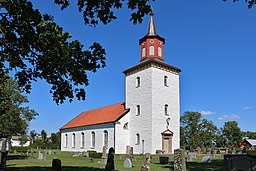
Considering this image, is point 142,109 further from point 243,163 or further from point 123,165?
point 243,163

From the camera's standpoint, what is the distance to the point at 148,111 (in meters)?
34.3

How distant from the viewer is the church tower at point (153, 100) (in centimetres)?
3397

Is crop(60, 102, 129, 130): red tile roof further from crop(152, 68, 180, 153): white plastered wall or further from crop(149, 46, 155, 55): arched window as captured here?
crop(149, 46, 155, 55): arched window

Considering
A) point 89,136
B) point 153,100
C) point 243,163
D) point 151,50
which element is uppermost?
point 151,50

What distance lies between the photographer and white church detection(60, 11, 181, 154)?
112ft

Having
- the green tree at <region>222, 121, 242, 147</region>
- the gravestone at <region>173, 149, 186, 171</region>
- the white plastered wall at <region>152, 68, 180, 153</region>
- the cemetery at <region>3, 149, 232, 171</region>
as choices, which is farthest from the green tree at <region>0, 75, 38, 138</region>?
the green tree at <region>222, 121, 242, 147</region>

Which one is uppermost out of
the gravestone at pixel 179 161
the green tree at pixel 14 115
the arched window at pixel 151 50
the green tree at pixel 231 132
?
the arched window at pixel 151 50

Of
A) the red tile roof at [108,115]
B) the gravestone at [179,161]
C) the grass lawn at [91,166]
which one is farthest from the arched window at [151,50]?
the gravestone at [179,161]

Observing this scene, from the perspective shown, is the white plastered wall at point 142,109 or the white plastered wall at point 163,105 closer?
the white plastered wall at point 163,105

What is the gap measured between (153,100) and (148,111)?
1.46m

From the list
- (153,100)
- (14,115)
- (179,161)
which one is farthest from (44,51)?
(153,100)

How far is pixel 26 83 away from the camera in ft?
38.3

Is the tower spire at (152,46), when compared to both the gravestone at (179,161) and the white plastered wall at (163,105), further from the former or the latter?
the gravestone at (179,161)

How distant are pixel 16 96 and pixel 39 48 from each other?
20296mm
